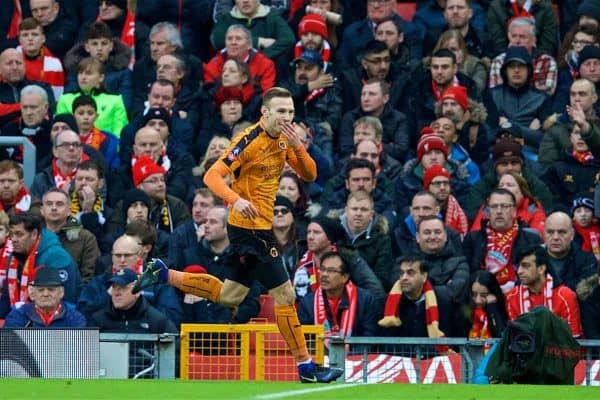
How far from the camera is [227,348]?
42.5 feet

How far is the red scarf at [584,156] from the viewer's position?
16.7 m

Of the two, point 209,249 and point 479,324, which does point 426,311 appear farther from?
point 209,249

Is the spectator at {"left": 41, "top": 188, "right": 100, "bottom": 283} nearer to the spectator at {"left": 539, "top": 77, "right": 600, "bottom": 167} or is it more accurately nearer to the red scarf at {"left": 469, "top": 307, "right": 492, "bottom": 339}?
the red scarf at {"left": 469, "top": 307, "right": 492, "bottom": 339}

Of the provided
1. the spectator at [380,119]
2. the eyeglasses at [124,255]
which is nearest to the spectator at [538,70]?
the spectator at [380,119]

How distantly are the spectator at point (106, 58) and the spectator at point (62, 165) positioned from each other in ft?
5.84

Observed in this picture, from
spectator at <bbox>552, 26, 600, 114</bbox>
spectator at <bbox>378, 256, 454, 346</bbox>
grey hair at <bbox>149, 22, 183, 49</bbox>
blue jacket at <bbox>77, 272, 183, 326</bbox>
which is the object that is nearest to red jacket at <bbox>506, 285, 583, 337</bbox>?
spectator at <bbox>378, 256, 454, 346</bbox>

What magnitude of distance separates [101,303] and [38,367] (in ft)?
6.04

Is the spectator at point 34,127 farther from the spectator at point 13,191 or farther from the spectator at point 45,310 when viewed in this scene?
the spectator at point 45,310

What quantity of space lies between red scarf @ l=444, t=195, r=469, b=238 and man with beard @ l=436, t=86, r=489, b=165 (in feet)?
4.20

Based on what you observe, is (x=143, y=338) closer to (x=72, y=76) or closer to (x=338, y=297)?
(x=338, y=297)

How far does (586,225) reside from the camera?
16.0m

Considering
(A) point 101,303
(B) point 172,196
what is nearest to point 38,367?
(A) point 101,303

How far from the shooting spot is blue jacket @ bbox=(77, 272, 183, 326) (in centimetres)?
1431

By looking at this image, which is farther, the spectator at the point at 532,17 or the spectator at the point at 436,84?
the spectator at the point at 532,17
